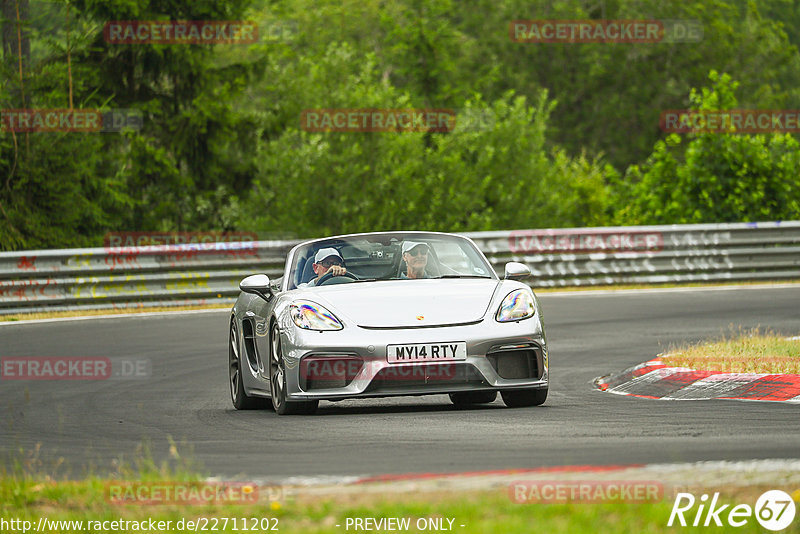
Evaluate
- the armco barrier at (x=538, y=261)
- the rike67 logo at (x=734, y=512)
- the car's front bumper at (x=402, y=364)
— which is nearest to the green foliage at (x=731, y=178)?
the armco barrier at (x=538, y=261)

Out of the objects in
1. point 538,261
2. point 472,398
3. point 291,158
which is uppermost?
point 291,158

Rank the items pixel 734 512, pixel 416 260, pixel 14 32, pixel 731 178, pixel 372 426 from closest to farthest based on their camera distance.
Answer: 1. pixel 734 512
2. pixel 372 426
3. pixel 416 260
4. pixel 14 32
5. pixel 731 178

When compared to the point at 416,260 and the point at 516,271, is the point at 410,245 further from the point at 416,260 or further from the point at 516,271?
the point at 516,271

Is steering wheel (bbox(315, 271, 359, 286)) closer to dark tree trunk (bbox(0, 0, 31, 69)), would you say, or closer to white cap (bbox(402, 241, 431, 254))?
white cap (bbox(402, 241, 431, 254))

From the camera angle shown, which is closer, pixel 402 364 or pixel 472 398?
pixel 402 364

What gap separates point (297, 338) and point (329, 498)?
4.03m

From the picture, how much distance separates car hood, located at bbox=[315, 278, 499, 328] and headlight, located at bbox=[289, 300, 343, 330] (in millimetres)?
70

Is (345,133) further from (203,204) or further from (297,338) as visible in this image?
(297,338)

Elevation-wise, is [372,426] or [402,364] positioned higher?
[402,364]

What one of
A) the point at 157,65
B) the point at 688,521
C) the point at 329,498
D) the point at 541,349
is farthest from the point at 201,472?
the point at 157,65

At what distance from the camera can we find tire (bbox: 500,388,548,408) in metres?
9.96

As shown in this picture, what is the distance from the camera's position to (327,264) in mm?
10516

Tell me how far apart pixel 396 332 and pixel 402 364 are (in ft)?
0.73

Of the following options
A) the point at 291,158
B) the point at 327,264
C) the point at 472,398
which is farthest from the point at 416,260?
the point at 291,158
